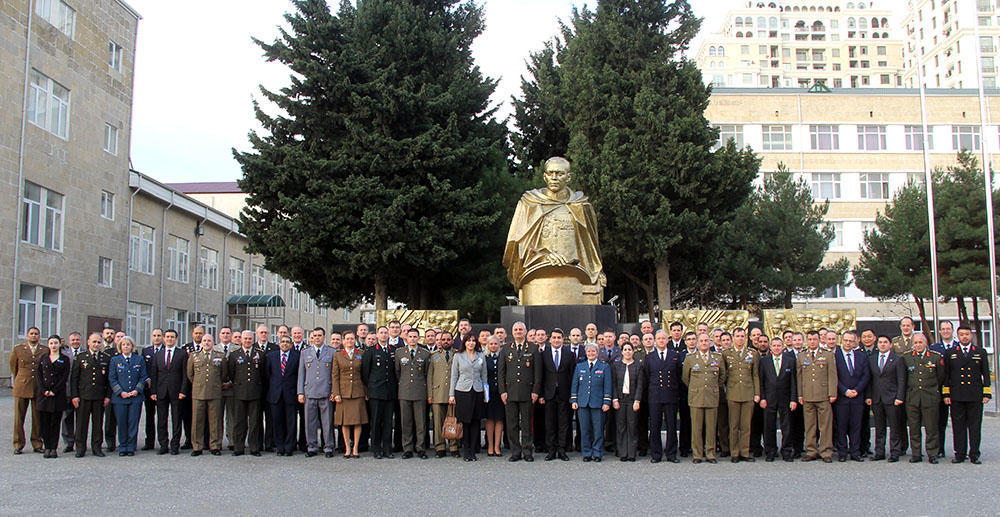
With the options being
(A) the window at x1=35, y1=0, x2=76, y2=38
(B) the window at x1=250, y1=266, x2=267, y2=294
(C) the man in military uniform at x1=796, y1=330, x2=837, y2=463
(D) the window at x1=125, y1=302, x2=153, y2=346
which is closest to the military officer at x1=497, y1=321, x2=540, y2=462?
(C) the man in military uniform at x1=796, y1=330, x2=837, y2=463

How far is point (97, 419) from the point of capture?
1109 centimetres

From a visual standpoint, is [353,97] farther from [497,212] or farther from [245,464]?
[245,464]

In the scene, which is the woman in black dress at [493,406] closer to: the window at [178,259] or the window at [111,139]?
the window at [111,139]

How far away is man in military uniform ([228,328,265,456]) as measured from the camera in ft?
36.1

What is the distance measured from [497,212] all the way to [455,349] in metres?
12.6

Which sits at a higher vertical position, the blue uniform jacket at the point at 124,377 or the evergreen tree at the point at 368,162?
the evergreen tree at the point at 368,162

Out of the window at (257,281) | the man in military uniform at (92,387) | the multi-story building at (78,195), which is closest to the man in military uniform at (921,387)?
the man in military uniform at (92,387)

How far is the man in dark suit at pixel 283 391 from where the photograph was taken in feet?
36.5

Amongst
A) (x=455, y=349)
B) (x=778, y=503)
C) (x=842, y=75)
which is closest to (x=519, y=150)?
(x=455, y=349)

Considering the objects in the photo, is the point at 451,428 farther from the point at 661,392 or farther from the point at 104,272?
the point at 104,272

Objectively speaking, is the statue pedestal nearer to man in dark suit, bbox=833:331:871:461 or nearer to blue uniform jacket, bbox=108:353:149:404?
man in dark suit, bbox=833:331:871:461

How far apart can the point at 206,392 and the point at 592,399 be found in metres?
4.93

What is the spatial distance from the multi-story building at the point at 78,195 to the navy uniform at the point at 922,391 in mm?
21859

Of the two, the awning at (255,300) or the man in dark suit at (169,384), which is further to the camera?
the awning at (255,300)
